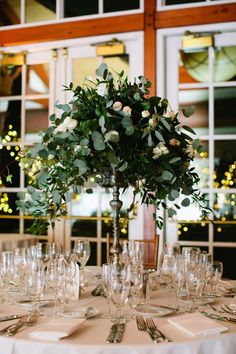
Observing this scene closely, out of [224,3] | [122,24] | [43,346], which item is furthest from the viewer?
[122,24]

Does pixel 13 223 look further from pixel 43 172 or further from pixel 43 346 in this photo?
pixel 43 346

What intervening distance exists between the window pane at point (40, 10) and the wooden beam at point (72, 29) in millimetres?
121

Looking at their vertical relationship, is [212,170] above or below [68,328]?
above

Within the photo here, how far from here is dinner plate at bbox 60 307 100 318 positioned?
157 cm

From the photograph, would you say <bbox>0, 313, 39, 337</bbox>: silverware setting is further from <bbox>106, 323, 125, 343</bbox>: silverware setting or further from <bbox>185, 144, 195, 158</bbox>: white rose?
<bbox>185, 144, 195, 158</bbox>: white rose

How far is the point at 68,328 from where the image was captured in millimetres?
1381

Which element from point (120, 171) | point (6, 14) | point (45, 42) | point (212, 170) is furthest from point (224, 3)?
point (120, 171)

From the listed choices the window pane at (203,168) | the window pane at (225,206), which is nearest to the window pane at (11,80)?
the window pane at (203,168)

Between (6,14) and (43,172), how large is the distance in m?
3.32

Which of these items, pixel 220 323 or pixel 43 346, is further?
pixel 220 323

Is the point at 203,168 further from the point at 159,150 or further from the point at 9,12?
the point at 9,12

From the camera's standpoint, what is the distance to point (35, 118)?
4637 millimetres

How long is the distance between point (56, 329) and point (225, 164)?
294 cm

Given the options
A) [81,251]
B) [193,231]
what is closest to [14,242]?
[193,231]
